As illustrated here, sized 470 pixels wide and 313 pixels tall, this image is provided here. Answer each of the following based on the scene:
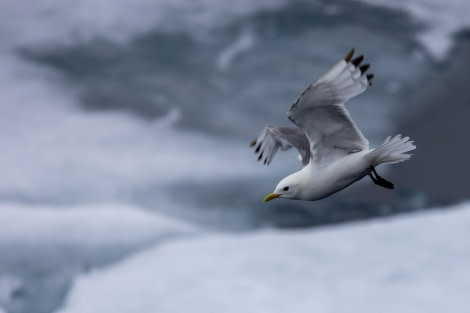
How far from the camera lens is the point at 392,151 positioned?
6.25m

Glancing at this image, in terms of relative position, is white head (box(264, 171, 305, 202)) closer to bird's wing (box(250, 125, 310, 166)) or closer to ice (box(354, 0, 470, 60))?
bird's wing (box(250, 125, 310, 166))

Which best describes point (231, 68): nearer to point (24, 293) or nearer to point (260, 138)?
point (24, 293)

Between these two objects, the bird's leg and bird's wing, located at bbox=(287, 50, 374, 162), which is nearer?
bird's wing, located at bbox=(287, 50, 374, 162)

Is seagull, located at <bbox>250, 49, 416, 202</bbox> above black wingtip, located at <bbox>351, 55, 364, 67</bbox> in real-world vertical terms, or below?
below

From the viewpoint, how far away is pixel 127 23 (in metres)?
78.9

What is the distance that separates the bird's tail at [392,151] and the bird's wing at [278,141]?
131 cm

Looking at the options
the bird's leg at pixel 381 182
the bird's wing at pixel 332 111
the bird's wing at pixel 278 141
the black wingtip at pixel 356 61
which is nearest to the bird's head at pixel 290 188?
the bird's wing at pixel 332 111

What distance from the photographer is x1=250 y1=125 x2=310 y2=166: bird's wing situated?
7641 millimetres

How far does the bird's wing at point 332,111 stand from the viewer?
5.95 m

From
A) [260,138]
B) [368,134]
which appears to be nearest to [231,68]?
[368,134]

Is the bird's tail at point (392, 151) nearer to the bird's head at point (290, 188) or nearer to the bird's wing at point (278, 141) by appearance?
the bird's head at point (290, 188)

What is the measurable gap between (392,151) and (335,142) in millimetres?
525

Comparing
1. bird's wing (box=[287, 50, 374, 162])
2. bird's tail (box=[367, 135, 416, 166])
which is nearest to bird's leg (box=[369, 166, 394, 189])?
bird's tail (box=[367, 135, 416, 166])

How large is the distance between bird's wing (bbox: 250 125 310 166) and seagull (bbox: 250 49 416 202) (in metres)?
0.97
